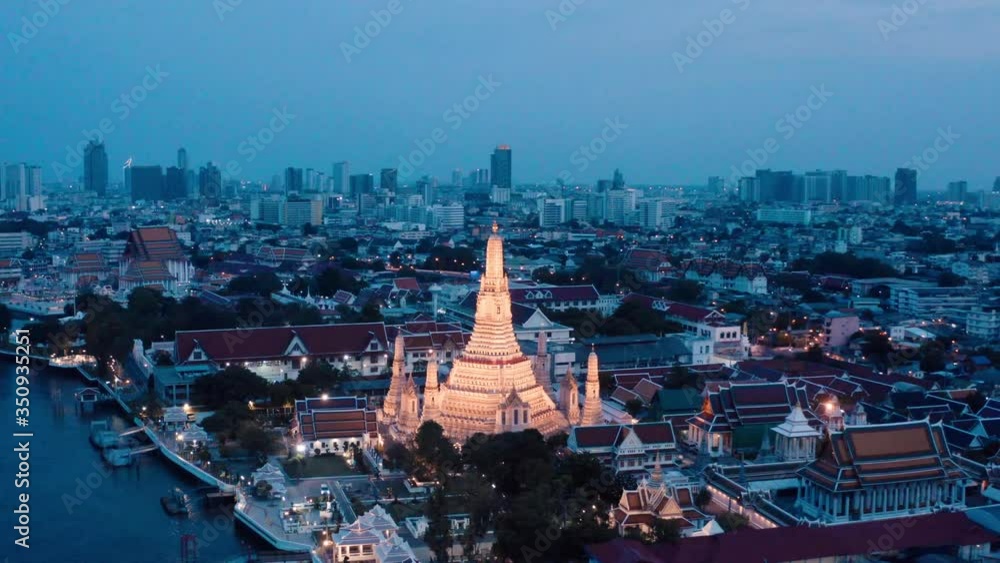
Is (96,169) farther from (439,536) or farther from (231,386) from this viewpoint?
(439,536)

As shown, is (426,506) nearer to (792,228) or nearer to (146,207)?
(792,228)

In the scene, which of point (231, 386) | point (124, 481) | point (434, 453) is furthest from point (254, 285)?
point (434, 453)

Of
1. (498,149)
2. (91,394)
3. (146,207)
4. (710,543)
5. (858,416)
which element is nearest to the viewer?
(710,543)

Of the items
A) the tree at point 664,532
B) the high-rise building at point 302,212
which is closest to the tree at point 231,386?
the tree at point 664,532

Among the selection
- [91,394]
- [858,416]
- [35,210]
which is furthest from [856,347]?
[35,210]

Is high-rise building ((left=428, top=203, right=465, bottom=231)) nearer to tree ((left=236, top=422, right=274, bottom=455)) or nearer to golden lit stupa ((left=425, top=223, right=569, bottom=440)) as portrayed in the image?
golden lit stupa ((left=425, top=223, right=569, bottom=440))

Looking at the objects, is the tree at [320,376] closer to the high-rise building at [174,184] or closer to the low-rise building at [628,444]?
the low-rise building at [628,444]

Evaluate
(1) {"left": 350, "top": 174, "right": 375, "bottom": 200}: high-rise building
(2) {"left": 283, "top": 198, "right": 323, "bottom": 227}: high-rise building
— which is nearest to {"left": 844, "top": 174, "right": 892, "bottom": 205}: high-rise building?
(1) {"left": 350, "top": 174, "right": 375, "bottom": 200}: high-rise building
